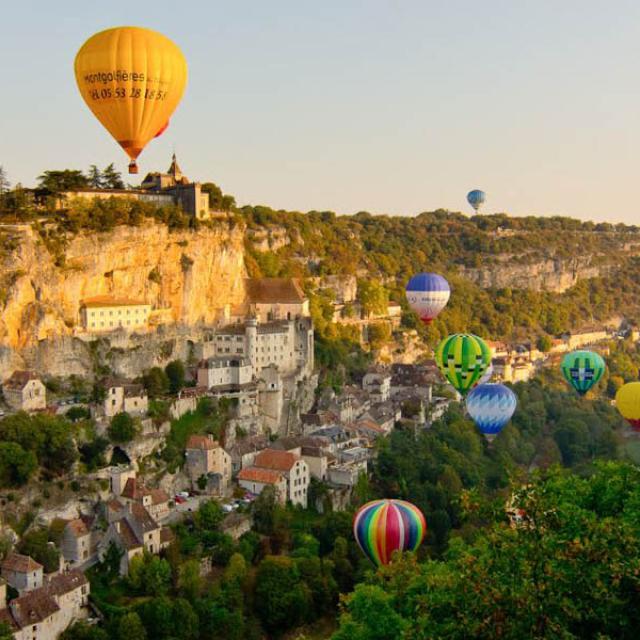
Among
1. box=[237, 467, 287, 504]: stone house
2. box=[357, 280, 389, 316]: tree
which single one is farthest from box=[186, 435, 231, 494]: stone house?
box=[357, 280, 389, 316]: tree

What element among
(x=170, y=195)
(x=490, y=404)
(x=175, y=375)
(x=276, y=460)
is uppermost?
(x=170, y=195)

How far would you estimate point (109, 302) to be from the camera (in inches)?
1156

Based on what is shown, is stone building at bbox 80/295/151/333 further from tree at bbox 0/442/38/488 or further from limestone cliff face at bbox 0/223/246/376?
tree at bbox 0/442/38/488

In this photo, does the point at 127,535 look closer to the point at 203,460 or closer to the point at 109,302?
the point at 203,460

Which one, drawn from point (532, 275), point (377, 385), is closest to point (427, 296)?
point (377, 385)

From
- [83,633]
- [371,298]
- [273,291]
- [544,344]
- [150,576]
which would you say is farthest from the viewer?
[544,344]

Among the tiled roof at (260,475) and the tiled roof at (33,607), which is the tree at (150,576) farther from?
the tiled roof at (260,475)

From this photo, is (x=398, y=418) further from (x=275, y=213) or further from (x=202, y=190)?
(x=275, y=213)

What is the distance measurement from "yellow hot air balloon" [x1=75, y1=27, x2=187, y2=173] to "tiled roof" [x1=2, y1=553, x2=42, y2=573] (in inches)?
355

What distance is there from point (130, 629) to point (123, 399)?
28.1 feet

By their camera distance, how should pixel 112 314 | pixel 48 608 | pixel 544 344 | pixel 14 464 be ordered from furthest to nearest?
pixel 544 344 < pixel 112 314 < pixel 14 464 < pixel 48 608

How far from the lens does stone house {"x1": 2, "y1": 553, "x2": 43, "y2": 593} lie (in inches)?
803

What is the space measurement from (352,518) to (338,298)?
21.3 meters

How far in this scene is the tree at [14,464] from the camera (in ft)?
74.7
